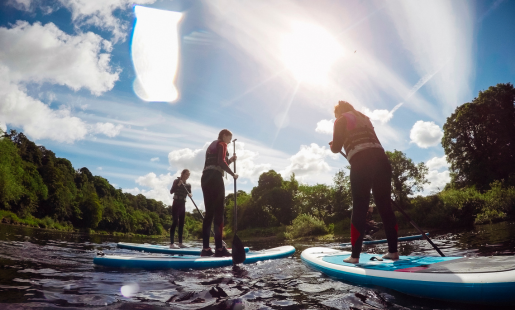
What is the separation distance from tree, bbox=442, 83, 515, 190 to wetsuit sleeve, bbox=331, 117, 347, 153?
86.2 ft

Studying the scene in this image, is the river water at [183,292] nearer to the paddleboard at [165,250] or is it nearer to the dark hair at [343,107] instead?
the dark hair at [343,107]

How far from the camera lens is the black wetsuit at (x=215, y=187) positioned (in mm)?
5145

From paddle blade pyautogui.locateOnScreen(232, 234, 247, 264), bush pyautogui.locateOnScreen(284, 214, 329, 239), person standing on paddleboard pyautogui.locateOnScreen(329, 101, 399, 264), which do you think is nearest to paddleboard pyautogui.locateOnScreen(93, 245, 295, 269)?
paddle blade pyautogui.locateOnScreen(232, 234, 247, 264)

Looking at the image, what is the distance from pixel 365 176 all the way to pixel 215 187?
108 inches

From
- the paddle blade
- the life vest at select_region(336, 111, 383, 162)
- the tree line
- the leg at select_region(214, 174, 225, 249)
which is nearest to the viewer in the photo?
the life vest at select_region(336, 111, 383, 162)

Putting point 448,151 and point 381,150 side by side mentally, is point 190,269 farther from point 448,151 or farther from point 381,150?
point 448,151

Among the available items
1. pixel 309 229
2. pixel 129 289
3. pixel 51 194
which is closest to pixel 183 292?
pixel 129 289

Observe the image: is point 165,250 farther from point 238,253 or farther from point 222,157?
point 222,157

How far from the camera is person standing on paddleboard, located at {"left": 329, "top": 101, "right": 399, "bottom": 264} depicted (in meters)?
3.64

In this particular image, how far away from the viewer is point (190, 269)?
424cm

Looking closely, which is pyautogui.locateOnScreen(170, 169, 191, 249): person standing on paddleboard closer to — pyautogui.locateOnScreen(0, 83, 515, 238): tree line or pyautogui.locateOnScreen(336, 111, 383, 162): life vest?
pyautogui.locateOnScreen(336, 111, 383, 162): life vest

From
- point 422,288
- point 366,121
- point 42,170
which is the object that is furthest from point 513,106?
point 42,170

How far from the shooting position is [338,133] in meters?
3.96

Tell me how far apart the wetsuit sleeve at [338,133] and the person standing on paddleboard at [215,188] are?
2.15 m
